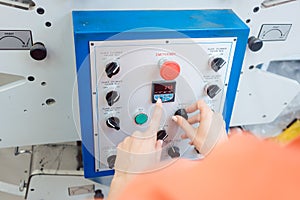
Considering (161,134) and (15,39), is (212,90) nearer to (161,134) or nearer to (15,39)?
(161,134)

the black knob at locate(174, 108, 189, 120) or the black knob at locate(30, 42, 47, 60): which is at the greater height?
the black knob at locate(30, 42, 47, 60)

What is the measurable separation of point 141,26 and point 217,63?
223mm

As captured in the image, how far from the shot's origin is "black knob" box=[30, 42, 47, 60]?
96cm

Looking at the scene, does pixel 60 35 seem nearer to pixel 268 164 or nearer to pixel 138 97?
pixel 138 97

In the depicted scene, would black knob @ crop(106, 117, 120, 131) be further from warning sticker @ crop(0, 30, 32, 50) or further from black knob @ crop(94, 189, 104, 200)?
black knob @ crop(94, 189, 104, 200)

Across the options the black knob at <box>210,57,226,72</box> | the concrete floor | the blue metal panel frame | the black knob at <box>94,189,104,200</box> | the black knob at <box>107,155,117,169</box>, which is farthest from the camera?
the concrete floor

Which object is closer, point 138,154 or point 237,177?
point 237,177

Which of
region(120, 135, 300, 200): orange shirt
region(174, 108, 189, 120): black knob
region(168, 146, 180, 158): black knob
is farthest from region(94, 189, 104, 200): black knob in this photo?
region(120, 135, 300, 200): orange shirt

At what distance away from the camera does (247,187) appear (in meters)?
0.44

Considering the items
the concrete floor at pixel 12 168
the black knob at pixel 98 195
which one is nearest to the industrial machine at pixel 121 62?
the black knob at pixel 98 195

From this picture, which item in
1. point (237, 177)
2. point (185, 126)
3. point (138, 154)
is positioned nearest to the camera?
point (237, 177)

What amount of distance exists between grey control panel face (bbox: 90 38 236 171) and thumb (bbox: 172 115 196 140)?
2 cm

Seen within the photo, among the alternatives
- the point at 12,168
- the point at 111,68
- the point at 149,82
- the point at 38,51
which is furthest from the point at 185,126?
the point at 12,168

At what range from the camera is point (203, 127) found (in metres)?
0.91
